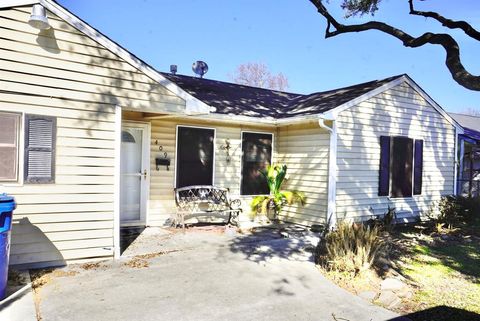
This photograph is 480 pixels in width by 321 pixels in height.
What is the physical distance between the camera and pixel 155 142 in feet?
26.8

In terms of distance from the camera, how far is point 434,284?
5.42 m

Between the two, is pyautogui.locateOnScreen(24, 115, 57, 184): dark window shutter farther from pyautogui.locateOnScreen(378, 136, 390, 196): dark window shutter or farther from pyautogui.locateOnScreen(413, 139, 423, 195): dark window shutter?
pyautogui.locateOnScreen(413, 139, 423, 195): dark window shutter

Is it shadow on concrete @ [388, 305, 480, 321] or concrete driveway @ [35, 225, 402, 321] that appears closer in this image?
concrete driveway @ [35, 225, 402, 321]

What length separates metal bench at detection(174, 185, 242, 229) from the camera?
8.22m

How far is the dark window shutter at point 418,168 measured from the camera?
33.2 ft

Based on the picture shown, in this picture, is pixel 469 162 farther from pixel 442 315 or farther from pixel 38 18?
pixel 38 18

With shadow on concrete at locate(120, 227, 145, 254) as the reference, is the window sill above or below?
above

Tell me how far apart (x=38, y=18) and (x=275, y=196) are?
20.8 ft

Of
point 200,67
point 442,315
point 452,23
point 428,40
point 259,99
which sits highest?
point 200,67

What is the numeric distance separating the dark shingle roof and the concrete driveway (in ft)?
12.3

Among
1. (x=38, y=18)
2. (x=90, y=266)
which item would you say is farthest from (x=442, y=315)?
(x=38, y=18)

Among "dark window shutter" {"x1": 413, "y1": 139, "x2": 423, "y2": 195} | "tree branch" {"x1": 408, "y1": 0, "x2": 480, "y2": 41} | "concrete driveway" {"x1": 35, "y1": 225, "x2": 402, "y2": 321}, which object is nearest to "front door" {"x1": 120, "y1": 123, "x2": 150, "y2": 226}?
"concrete driveway" {"x1": 35, "y1": 225, "x2": 402, "y2": 321}

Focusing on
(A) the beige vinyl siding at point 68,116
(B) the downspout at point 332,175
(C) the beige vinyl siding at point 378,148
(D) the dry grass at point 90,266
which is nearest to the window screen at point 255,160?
(B) the downspout at point 332,175

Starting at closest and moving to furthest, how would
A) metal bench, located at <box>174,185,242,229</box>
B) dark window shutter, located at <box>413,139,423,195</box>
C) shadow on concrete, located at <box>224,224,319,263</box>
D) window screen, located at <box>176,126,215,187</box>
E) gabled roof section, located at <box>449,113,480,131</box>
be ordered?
shadow on concrete, located at <box>224,224,319,263</box>
metal bench, located at <box>174,185,242,229</box>
window screen, located at <box>176,126,215,187</box>
dark window shutter, located at <box>413,139,423,195</box>
gabled roof section, located at <box>449,113,480,131</box>
